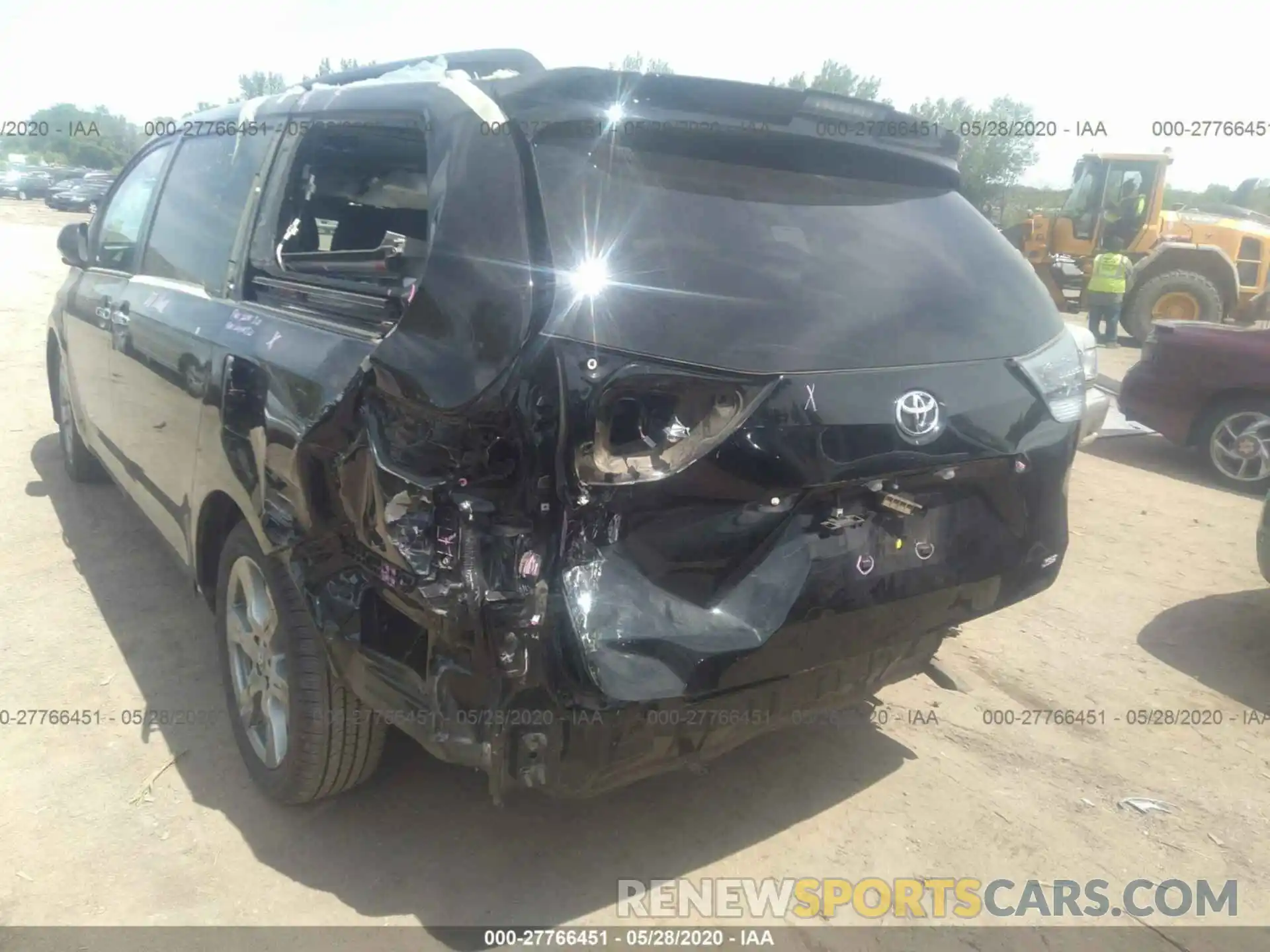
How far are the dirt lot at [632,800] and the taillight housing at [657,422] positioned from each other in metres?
1.29

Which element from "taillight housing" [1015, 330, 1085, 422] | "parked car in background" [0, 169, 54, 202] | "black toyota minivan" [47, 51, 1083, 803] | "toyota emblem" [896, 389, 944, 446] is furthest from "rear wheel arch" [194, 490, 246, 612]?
"parked car in background" [0, 169, 54, 202]

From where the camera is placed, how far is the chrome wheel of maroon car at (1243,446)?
6.23m

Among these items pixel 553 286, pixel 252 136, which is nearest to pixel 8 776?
pixel 252 136

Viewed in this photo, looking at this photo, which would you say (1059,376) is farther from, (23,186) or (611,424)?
(23,186)

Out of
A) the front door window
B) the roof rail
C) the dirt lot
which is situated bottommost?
the dirt lot

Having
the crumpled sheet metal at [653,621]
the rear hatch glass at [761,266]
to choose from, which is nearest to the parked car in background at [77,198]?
the rear hatch glass at [761,266]

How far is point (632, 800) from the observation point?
285 centimetres

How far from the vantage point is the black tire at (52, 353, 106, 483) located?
5129 millimetres

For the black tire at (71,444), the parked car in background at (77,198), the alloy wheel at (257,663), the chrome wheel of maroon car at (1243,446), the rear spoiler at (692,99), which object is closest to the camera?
the rear spoiler at (692,99)

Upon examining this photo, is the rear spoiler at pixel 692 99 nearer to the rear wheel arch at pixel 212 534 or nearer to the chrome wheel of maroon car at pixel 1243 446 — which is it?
the rear wheel arch at pixel 212 534

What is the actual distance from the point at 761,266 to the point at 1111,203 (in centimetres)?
1422

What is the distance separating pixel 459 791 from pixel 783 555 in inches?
56.9

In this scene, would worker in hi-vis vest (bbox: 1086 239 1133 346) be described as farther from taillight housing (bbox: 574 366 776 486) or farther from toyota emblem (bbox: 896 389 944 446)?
taillight housing (bbox: 574 366 776 486)

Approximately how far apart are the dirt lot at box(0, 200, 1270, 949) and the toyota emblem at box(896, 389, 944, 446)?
1.28 meters
